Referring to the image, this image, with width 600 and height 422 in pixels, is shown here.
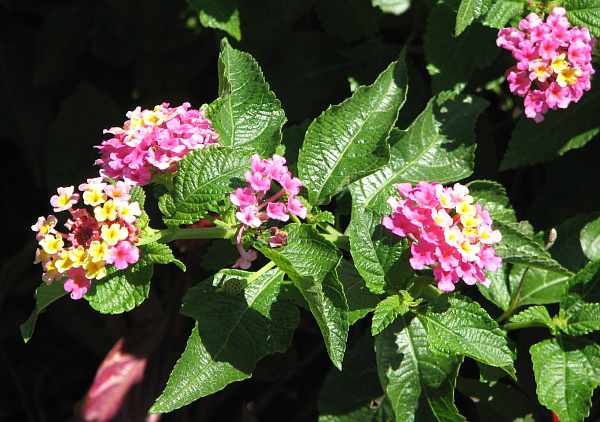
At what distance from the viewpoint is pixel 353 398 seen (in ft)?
6.06

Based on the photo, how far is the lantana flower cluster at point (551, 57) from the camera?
5.26 ft

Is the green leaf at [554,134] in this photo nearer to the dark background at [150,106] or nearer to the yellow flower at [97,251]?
the dark background at [150,106]

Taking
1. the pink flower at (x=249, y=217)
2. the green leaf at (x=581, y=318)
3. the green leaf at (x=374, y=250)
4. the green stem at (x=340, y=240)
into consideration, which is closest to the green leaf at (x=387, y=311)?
the green leaf at (x=374, y=250)

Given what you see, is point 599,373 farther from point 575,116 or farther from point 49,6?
point 49,6

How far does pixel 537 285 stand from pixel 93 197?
0.97 metres

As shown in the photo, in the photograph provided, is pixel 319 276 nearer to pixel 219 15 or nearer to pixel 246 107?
pixel 246 107

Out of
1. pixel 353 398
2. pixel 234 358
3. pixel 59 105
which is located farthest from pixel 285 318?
pixel 59 105

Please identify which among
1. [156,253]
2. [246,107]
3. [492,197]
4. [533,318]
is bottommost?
[533,318]

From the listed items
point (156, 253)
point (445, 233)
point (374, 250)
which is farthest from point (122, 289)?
point (445, 233)

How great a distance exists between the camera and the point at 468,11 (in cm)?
161

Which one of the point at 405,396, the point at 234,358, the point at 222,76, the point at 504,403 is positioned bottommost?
the point at 504,403

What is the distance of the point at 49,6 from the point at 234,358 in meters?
1.82

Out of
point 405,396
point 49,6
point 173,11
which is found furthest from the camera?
point 49,6

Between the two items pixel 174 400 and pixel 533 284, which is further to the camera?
pixel 533 284
